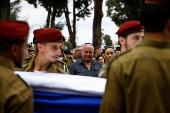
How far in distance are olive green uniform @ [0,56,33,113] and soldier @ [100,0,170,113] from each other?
550mm

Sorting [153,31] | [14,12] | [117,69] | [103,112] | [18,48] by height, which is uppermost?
[14,12]

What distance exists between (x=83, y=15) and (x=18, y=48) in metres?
15.5

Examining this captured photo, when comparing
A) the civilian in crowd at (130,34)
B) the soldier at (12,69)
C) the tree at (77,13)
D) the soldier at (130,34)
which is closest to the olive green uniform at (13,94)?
the soldier at (12,69)

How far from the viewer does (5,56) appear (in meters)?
1.69

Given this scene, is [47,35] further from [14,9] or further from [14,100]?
[14,9]

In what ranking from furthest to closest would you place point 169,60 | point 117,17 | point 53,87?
point 117,17 < point 53,87 < point 169,60

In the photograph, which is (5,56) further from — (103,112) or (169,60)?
(169,60)

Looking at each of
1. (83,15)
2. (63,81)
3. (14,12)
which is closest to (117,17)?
(83,15)

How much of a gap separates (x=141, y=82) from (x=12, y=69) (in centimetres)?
100

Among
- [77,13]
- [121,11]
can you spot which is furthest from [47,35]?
[121,11]

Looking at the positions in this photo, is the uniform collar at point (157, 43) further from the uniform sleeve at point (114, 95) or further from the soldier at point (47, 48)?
the soldier at point (47, 48)

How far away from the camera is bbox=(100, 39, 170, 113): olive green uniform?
4.50ft

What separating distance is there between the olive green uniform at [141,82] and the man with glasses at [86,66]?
367 cm

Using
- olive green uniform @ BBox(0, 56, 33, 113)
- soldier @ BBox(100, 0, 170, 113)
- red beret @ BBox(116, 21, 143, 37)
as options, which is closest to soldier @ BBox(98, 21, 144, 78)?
red beret @ BBox(116, 21, 143, 37)
